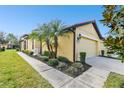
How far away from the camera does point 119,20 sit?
398cm

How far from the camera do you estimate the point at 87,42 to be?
28.3 feet

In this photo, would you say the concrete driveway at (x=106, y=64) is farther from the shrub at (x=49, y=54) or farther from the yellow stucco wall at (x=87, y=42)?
the shrub at (x=49, y=54)

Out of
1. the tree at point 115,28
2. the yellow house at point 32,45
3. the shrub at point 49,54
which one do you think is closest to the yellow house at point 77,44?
the shrub at point 49,54

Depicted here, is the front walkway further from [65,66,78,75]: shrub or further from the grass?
[65,66,78,75]: shrub

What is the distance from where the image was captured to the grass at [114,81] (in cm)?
507

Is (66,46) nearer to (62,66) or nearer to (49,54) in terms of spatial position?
(49,54)

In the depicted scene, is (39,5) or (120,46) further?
(39,5)

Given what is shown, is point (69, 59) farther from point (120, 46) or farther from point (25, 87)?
point (120, 46)

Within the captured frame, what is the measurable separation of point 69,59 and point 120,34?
4.44m

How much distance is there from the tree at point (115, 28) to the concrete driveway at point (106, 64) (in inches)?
98.8

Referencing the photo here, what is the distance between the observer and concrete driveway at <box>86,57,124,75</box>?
251 inches

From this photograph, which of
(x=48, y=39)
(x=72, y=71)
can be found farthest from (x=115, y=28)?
(x=48, y=39)

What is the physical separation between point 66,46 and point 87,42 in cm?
132
